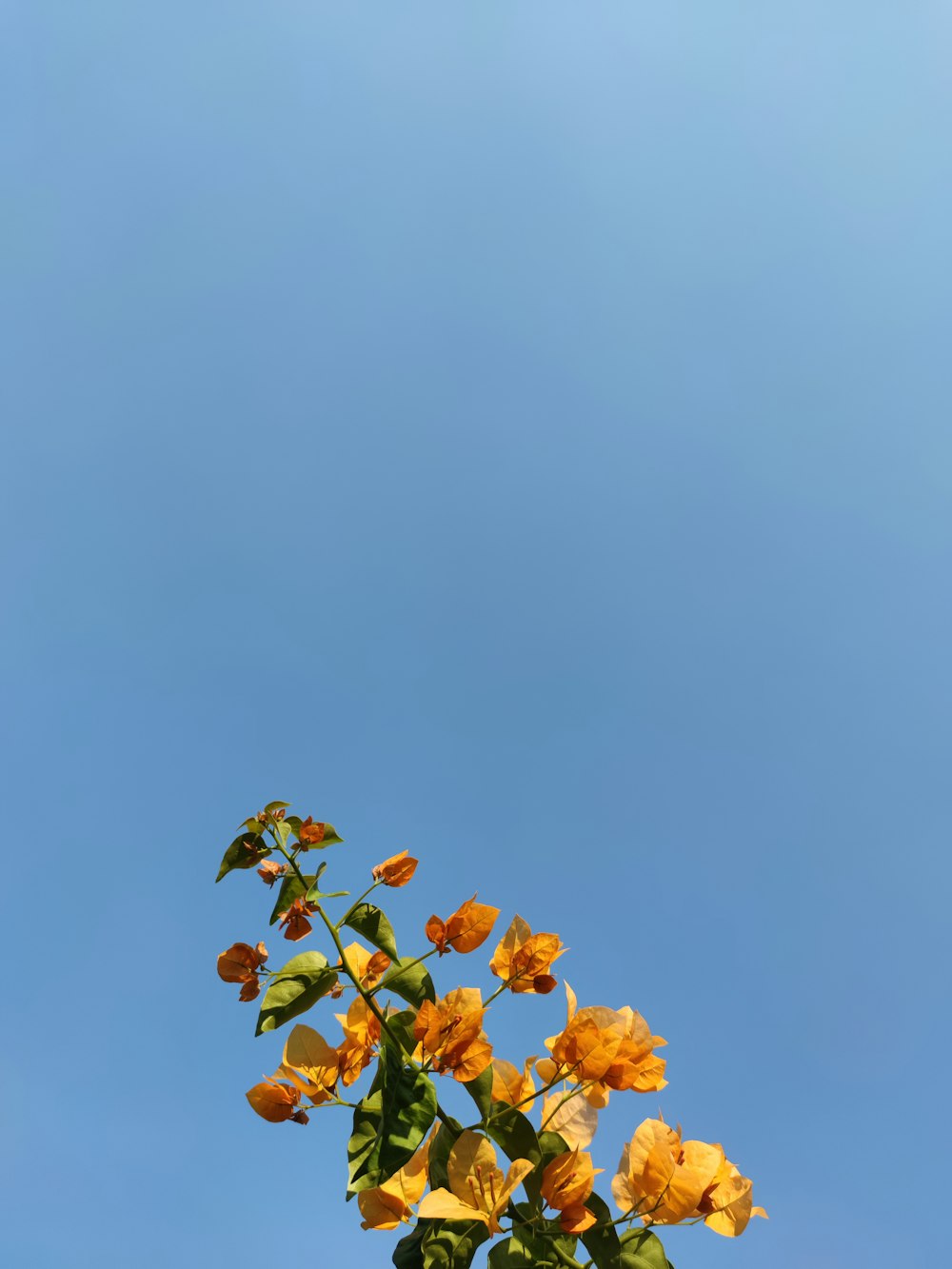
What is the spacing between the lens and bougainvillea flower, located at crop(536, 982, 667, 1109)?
1267 millimetres

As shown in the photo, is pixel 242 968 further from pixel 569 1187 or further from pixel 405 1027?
pixel 569 1187

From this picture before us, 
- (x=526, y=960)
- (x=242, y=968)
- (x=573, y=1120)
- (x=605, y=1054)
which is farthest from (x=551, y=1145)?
(x=242, y=968)

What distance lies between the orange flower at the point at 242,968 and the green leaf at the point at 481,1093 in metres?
0.39

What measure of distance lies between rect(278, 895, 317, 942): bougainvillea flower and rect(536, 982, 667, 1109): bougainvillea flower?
0.46 meters

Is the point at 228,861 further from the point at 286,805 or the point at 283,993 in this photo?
the point at 283,993

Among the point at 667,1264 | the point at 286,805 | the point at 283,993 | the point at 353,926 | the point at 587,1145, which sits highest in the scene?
the point at 286,805

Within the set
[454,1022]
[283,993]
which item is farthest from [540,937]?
[283,993]

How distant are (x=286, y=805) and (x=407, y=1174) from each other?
605mm

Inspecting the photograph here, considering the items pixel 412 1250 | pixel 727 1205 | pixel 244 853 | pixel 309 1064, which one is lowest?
pixel 412 1250

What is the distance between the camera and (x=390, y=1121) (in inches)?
47.9

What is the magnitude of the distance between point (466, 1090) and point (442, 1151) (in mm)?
90

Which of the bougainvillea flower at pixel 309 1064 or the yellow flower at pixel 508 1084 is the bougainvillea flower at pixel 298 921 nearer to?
the bougainvillea flower at pixel 309 1064

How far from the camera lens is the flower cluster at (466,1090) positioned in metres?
1.14

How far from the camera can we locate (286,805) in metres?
1.40
